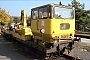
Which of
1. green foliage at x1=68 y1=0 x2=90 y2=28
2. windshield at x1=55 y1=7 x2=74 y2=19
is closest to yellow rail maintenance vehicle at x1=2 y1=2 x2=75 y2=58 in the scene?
windshield at x1=55 y1=7 x2=74 y2=19

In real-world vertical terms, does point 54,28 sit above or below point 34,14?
below

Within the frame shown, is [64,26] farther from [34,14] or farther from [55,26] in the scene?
[34,14]

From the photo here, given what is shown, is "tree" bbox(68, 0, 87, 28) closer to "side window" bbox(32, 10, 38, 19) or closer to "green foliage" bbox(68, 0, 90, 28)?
"green foliage" bbox(68, 0, 90, 28)

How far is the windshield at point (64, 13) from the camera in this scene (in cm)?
874

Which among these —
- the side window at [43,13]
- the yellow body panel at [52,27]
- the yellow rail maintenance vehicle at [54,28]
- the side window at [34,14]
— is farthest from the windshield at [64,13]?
the side window at [34,14]

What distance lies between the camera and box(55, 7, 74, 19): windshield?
8738 millimetres

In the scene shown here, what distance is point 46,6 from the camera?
28.6 feet

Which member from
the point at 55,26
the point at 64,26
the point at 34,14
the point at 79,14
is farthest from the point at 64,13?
the point at 79,14

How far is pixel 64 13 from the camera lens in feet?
29.9

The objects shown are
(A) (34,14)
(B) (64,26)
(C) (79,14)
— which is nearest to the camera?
(B) (64,26)

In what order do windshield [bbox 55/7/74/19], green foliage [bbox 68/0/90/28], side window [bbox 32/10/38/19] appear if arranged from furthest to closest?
green foliage [bbox 68/0/90/28], side window [bbox 32/10/38/19], windshield [bbox 55/7/74/19]

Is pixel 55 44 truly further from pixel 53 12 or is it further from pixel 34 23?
pixel 34 23

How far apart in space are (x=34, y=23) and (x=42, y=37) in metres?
1.44

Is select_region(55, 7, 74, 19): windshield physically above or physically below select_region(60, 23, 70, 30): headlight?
above
